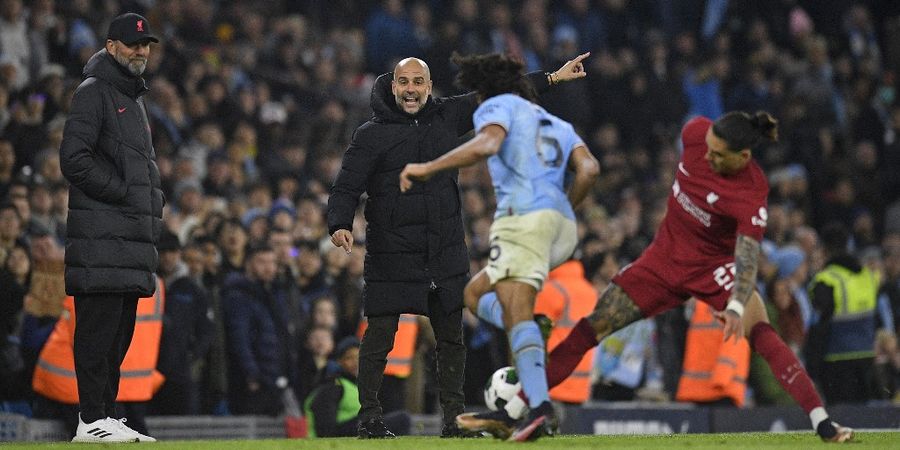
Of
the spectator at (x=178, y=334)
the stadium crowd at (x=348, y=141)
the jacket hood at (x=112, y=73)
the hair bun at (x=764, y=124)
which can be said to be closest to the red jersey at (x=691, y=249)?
the hair bun at (x=764, y=124)

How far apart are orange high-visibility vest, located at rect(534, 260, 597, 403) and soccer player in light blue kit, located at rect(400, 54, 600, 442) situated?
4.87 metres

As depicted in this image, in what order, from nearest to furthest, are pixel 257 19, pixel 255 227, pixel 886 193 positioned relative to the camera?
1. pixel 255 227
2. pixel 257 19
3. pixel 886 193

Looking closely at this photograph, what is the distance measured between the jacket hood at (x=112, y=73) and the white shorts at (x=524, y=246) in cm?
255

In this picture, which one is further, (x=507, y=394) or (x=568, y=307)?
(x=568, y=307)

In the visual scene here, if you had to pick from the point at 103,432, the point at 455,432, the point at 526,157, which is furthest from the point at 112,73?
the point at 455,432

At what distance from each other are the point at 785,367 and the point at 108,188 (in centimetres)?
393

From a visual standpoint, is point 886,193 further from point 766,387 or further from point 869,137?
point 766,387

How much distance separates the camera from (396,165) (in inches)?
380

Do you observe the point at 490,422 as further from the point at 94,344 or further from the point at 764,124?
the point at 94,344

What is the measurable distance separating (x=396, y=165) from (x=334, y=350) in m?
4.03

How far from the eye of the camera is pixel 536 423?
7.96m

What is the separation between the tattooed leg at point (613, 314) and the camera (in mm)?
9047

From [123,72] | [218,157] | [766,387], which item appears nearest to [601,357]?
[766,387]

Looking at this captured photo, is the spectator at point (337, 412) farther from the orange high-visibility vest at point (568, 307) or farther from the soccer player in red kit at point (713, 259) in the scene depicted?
the soccer player in red kit at point (713, 259)
